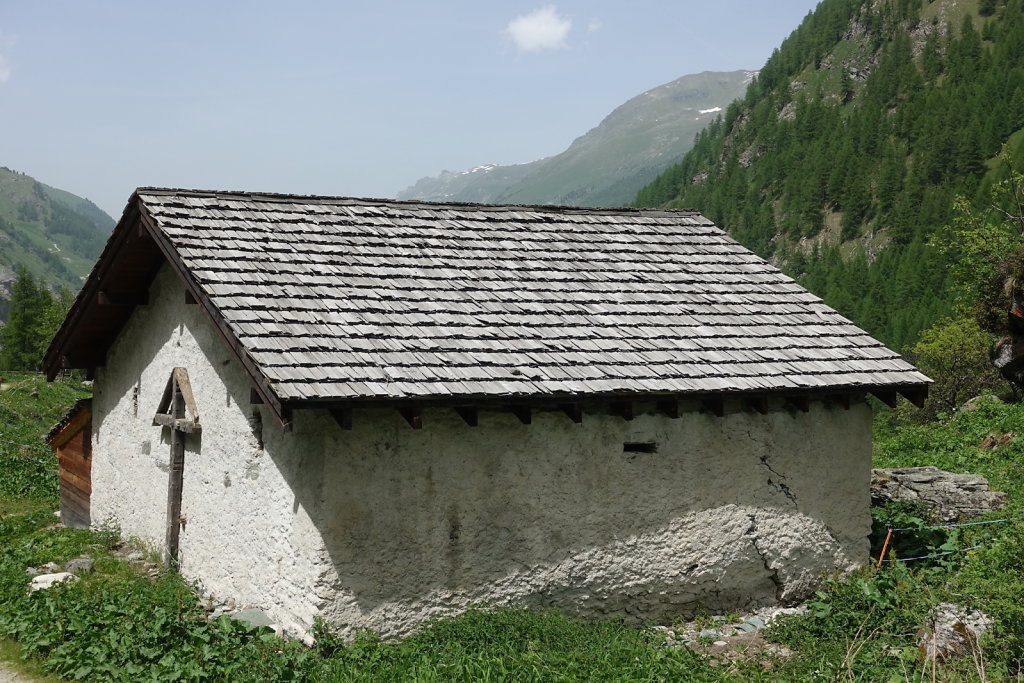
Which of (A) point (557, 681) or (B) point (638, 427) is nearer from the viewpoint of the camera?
(A) point (557, 681)

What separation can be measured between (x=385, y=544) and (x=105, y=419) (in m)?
5.90

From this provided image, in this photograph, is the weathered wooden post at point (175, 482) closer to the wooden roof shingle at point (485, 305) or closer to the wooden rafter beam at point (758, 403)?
the wooden roof shingle at point (485, 305)

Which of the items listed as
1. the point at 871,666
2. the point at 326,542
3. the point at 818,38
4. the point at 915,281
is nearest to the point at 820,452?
the point at 871,666

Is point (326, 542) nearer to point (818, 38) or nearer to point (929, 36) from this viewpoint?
point (929, 36)

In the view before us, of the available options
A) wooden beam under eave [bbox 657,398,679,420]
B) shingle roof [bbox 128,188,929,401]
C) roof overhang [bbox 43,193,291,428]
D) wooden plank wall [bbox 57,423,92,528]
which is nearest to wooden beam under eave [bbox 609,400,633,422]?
shingle roof [bbox 128,188,929,401]

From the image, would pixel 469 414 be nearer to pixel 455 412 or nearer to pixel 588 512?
pixel 455 412

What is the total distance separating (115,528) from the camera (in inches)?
440

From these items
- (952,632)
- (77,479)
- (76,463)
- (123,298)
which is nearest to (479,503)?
(952,632)

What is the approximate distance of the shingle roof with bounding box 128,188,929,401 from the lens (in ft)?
25.6

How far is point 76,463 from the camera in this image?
1252 centimetres

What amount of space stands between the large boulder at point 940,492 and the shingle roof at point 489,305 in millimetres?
2829

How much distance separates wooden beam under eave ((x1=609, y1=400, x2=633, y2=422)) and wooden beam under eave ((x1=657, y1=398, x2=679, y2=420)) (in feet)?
1.30

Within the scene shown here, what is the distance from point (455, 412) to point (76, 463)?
23.8 ft

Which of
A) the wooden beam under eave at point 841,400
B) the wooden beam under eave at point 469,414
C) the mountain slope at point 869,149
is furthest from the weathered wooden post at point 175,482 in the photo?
the mountain slope at point 869,149
